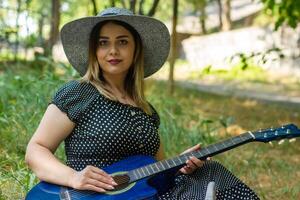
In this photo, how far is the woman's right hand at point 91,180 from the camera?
92.6 inches

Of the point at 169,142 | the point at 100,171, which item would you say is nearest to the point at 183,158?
the point at 100,171

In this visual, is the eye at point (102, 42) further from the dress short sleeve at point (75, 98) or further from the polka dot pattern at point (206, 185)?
the polka dot pattern at point (206, 185)

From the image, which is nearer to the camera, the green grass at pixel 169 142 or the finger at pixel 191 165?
the finger at pixel 191 165

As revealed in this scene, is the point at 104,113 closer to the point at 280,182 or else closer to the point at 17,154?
the point at 17,154

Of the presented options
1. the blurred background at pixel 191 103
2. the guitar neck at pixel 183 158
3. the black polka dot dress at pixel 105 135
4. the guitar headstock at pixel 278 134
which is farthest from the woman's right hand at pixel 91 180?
the blurred background at pixel 191 103

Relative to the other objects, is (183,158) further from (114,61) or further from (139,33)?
(139,33)

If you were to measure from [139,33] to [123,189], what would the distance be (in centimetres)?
79

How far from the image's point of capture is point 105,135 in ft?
8.58

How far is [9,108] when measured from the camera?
537cm

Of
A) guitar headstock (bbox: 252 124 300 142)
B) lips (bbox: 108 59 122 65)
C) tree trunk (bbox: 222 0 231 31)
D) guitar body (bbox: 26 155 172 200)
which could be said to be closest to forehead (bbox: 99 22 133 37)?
lips (bbox: 108 59 122 65)

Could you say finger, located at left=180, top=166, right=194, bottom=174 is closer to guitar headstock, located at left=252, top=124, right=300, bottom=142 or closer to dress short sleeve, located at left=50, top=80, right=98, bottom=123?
guitar headstock, located at left=252, top=124, right=300, bottom=142

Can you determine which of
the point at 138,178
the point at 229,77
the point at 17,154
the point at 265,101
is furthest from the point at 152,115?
the point at 229,77

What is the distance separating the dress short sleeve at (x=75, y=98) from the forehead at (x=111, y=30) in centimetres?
25

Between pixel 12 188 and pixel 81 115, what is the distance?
3.66 feet
